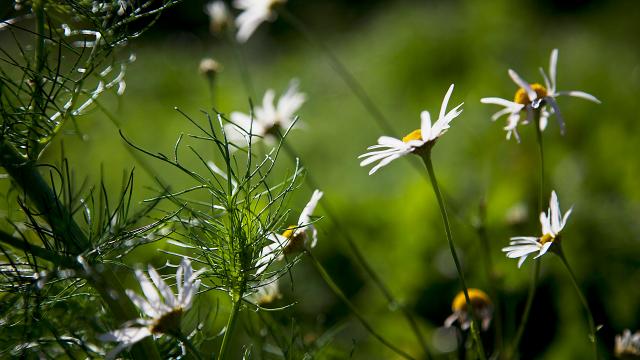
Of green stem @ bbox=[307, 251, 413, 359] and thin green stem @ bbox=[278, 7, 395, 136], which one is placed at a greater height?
thin green stem @ bbox=[278, 7, 395, 136]

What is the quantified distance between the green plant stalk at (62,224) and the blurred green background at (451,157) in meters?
0.13

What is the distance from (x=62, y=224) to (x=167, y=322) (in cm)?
11

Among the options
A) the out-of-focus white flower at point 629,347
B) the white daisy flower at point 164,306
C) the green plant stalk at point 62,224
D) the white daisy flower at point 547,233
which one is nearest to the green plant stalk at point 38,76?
the green plant stalk at point 62,224

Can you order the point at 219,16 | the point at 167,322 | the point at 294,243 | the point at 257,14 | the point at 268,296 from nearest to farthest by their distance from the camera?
the point at 167,322 < the point at 294,243 < the point at 268,296 < the point at 257,14 < the point at 219,16

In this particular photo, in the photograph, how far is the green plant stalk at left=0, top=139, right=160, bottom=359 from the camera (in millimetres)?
576

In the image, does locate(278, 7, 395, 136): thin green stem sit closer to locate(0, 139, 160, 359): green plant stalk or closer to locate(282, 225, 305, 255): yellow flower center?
locate(282, 225, 305, 255): yellow flower center

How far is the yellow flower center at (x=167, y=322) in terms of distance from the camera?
537 mm

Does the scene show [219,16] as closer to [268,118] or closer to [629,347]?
[268,118]

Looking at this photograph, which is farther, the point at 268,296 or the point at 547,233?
the point at 268,296

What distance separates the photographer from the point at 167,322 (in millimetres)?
539

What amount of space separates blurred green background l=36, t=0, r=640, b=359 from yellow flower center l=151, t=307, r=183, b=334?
88mm

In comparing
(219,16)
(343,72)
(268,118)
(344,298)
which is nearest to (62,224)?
(344,298)

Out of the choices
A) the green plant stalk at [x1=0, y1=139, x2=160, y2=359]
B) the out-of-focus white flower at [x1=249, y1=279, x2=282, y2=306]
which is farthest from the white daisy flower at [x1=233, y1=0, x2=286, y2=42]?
the green plant stalk at [x1=0, y1=139, x2=160, y2=359]

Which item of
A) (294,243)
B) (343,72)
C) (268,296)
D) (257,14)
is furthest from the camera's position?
(343,72)
